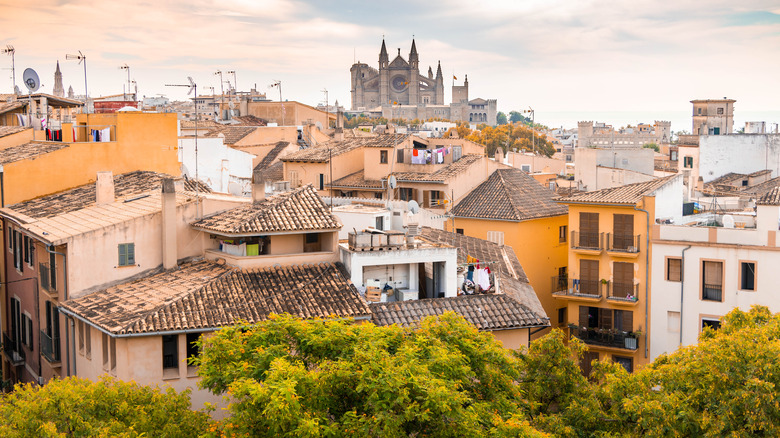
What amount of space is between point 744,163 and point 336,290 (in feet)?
135

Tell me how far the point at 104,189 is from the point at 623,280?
1924cm

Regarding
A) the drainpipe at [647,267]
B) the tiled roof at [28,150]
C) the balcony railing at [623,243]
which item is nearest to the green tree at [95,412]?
the tiled roof at [28,150]

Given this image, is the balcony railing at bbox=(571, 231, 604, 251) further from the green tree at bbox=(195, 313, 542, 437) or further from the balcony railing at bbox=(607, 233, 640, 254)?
the green tree at bbox=(195, 313, 542, 437)

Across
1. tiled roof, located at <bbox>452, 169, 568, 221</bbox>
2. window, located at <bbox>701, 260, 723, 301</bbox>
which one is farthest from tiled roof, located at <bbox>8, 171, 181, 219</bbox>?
window, located at <bbox>701, 260, 723, 301</bbox>

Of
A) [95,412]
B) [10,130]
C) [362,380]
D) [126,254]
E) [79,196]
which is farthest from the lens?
[10,130]

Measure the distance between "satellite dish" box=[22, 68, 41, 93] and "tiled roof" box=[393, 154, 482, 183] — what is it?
16.8 m

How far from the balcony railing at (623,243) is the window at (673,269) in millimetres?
1322

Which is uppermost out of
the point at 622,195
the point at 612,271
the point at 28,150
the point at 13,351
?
the point at 28,150

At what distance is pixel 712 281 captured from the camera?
31875 mm

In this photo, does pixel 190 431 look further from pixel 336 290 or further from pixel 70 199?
pixel 70 199

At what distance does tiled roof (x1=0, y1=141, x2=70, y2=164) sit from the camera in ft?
94.3

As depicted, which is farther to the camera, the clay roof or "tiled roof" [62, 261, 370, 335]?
the clay roof

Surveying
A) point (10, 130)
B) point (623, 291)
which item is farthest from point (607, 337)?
point (10, 130)

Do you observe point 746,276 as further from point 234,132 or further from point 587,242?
point 234,132
